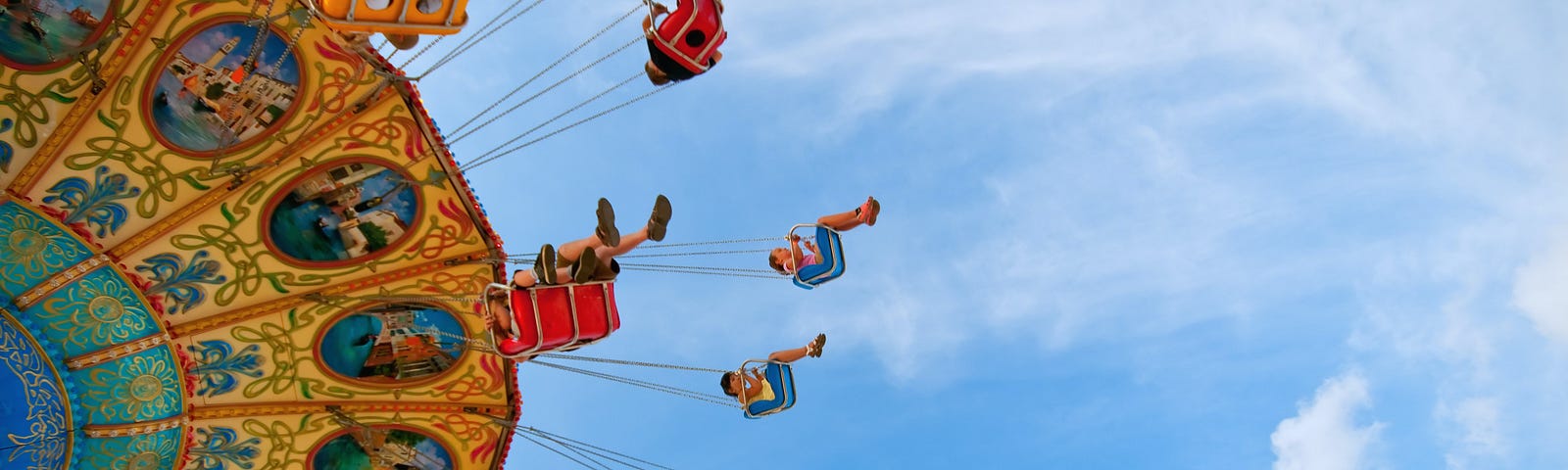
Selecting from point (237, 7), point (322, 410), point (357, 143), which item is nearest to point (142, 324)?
point (322, 410)

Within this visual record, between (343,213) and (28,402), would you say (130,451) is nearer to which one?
(28,402)

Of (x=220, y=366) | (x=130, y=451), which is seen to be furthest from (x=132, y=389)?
(x=220, y=366)

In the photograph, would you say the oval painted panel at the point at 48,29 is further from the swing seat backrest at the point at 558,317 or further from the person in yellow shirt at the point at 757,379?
the person in yellow shirt at the point at 757,379

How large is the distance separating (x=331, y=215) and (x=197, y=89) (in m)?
1.61

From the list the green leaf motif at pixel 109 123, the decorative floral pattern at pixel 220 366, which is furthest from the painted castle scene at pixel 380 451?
the green leaf motif at pixel 109 123

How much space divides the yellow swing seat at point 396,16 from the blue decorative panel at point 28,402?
500 centimetres

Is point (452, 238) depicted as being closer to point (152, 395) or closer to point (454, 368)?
point (454, 368)

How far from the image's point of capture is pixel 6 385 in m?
8.77

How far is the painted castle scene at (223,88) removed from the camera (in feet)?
27.0

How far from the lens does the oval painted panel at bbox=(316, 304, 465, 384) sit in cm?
994

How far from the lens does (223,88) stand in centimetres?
845

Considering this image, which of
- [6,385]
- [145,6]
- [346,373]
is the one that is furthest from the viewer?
[346,373]

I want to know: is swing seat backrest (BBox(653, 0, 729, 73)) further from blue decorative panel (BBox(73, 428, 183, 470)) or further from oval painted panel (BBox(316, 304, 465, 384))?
blue decorative panel (BBox(73, 428, 183, 470))

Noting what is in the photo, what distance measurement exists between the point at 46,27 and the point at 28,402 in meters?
3.54
